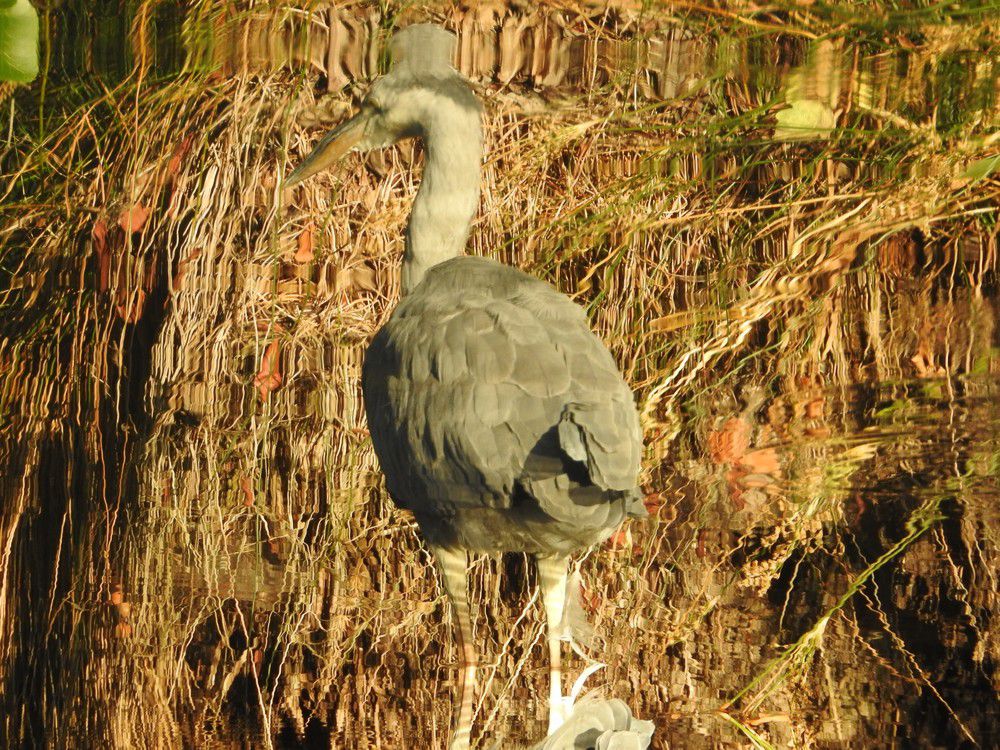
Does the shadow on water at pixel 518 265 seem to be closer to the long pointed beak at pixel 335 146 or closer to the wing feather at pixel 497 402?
the wing feather at pixel 497 402

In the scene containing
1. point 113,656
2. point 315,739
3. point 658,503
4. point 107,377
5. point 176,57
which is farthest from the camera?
point 176,57

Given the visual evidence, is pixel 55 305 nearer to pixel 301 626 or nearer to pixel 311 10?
pixel 311 10

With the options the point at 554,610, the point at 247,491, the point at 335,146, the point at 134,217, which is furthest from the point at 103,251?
the point at 554,610

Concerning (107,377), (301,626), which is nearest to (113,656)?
(301,626)

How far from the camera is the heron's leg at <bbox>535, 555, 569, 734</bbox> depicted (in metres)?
2.27

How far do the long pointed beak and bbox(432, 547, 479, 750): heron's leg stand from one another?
915mm

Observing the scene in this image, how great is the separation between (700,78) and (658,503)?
1414 mm

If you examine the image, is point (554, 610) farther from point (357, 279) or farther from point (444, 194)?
point (357, 279)

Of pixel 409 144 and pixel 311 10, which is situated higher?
pixel 311 10

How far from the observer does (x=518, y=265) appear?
12.8 ft

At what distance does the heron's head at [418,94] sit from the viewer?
2.65 m

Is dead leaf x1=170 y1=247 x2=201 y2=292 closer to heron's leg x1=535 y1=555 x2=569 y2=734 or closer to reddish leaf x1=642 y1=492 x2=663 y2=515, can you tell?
reddish leaf x1=642 y1=492 x2=663 y2=515

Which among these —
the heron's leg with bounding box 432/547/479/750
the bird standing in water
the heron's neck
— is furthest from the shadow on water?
the heron's neck

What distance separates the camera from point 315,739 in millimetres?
2463
